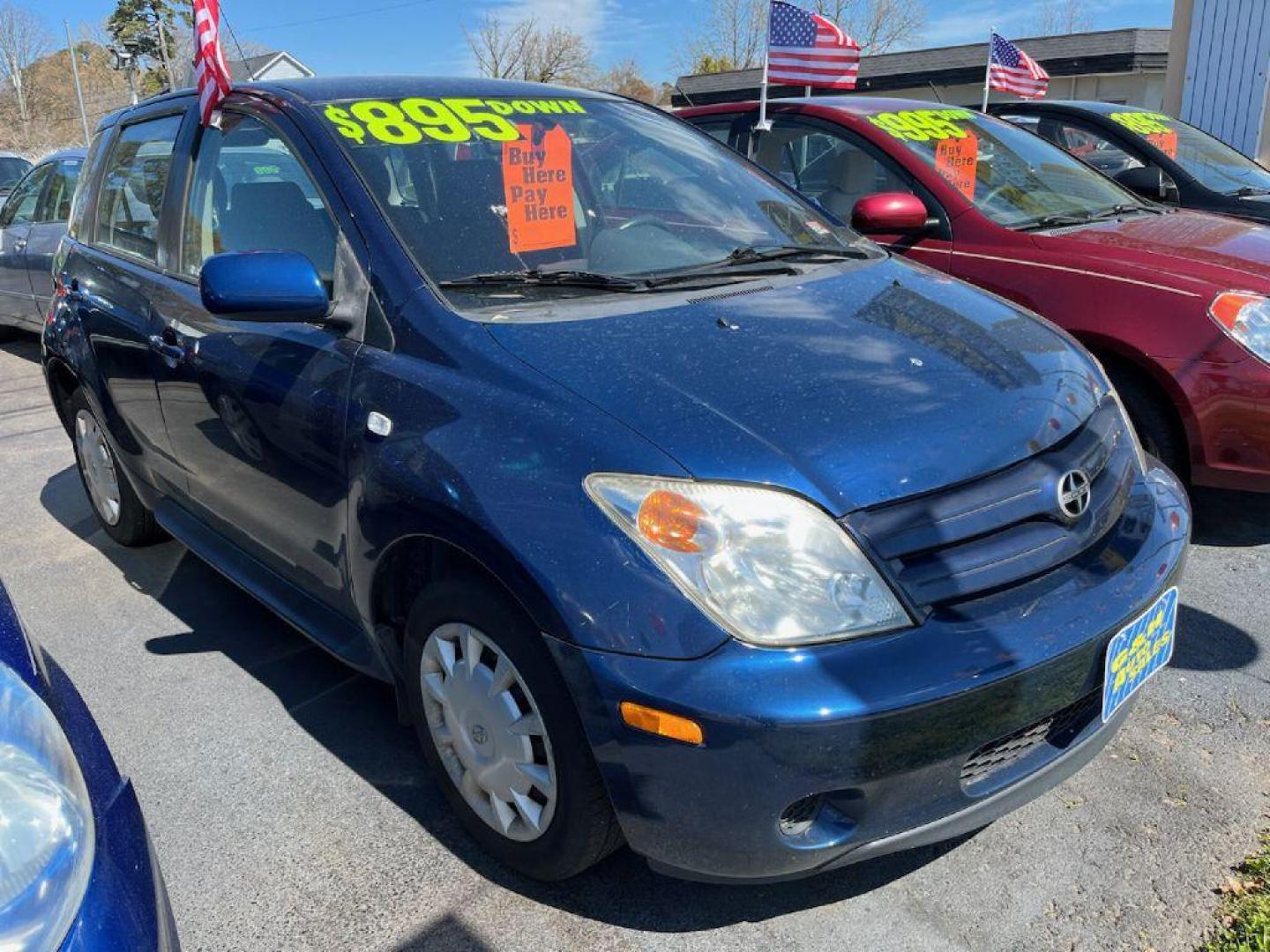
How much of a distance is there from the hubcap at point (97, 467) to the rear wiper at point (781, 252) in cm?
268

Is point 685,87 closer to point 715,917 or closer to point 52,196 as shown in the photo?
→ point 52,196

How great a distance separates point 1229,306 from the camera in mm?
3469

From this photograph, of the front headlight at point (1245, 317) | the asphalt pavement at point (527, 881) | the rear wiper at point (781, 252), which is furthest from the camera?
the front headlight at point (1245, 317)

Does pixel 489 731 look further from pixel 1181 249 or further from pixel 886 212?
pixel 1181 249

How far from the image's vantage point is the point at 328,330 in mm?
2510

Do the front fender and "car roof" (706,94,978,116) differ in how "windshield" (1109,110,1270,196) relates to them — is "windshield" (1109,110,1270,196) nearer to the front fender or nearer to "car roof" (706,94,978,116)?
"car roof" (706,94,978,116)

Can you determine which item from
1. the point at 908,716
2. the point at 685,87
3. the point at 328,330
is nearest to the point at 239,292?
the point at 328,330

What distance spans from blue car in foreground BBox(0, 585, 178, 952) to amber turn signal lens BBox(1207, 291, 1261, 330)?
3.49 metres

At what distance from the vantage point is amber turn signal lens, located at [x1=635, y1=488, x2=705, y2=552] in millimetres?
1802

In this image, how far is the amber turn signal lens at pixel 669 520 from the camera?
1802 millimetres

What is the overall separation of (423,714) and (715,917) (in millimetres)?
781

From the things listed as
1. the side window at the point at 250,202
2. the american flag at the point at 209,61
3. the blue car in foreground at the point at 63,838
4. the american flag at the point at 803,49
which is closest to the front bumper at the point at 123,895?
the blue car in foreground at the point at 63,838

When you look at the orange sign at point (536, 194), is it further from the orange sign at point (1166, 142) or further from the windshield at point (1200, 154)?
the orange sign at point (1166, 142)

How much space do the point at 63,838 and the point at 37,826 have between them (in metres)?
0.03
